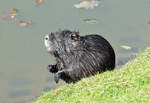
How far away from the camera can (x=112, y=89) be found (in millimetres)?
5016

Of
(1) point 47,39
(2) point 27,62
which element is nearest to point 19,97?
(2) point 27,62

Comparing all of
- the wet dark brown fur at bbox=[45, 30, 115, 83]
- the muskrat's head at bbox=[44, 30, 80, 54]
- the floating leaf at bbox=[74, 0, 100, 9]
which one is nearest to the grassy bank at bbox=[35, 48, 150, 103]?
the wet dark brown fur at bbox=[45, 30, 115, 83]

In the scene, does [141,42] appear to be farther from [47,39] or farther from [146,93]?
[146,93]

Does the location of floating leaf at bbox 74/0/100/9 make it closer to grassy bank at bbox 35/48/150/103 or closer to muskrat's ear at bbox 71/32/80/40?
muskrat's ear at bbox 71/32/80/40

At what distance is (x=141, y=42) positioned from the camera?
9.97m

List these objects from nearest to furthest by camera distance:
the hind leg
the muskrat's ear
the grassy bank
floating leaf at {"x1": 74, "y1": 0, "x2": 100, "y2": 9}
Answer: the grassy bank, the muskrat's ear, the hind leg, floating leaf at {"x1": 74, "y1": 0, "x2": 100, "y2": 9}

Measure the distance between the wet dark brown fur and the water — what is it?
2.30 m

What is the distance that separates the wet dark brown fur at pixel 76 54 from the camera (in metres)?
6.43

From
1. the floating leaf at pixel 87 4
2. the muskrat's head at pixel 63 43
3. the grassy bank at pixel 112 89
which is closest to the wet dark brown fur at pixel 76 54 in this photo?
the muskrat's head at pixel 63 43

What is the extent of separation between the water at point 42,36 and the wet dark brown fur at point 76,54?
230 cm

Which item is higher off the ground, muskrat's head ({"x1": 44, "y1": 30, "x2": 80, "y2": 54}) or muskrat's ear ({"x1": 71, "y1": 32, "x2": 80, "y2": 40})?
muskrat's ear ({"x1": 71, "y1": 32, "x2": 80, "y2": 40})

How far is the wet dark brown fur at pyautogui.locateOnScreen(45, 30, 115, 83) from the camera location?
21.1 feet

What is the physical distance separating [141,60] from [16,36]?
15.4ft

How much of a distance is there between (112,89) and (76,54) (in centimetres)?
155
